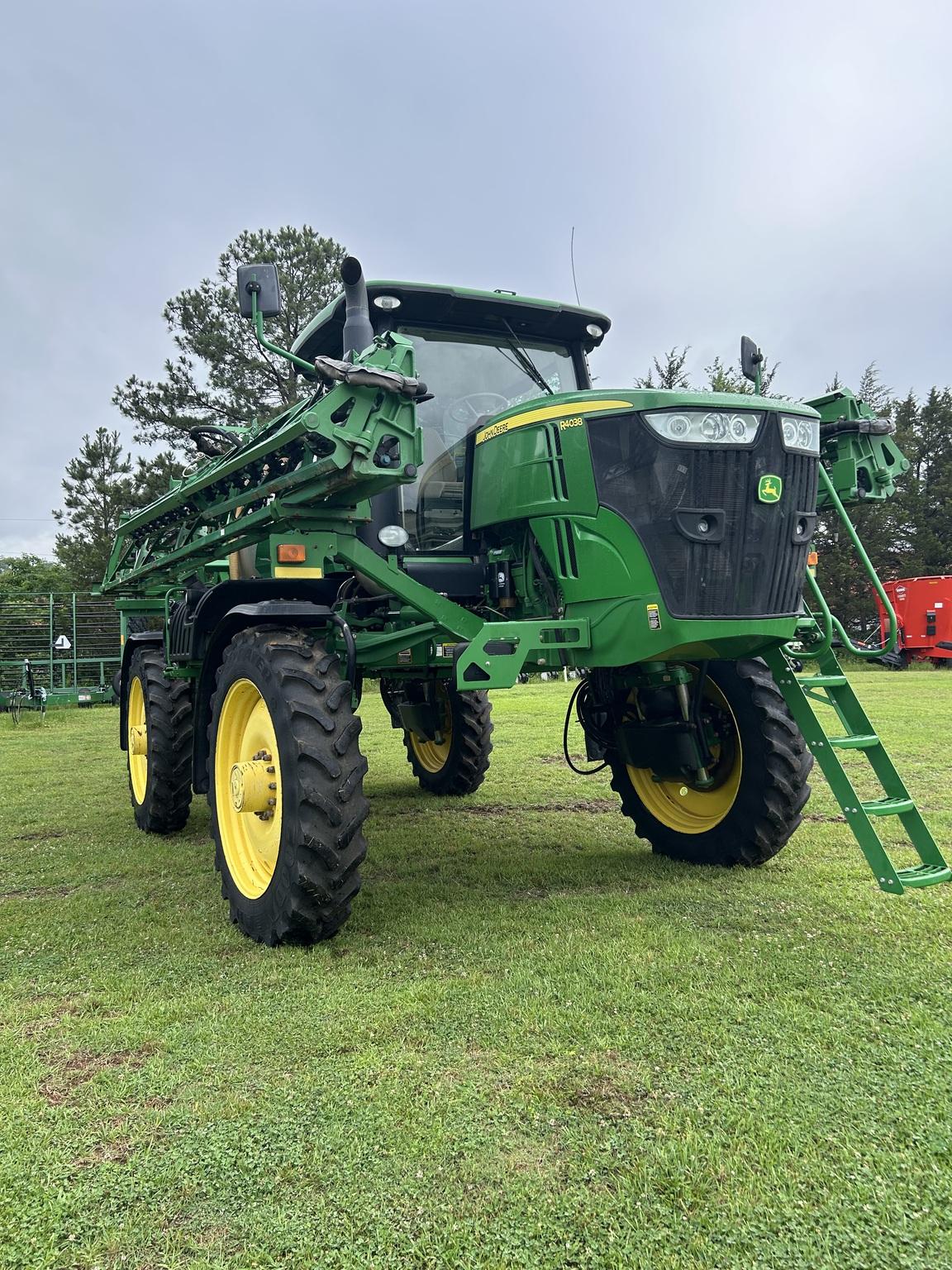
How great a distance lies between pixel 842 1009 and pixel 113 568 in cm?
634

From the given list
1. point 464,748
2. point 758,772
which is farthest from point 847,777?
point 464,748

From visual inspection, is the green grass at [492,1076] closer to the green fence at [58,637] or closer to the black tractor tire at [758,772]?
the black tractor tire at [758,772]

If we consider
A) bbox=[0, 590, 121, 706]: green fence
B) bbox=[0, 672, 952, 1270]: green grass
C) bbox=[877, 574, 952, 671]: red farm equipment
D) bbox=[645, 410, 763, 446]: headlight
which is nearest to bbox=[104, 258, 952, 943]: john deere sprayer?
bbox=[645, 410, 763, 446]: headlight

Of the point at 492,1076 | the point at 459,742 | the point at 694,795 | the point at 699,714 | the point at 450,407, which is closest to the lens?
the point at 492,1076

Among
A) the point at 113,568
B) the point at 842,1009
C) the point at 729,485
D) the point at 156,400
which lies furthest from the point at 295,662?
the point at 156,400

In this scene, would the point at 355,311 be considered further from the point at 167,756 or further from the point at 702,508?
the point at 167,756

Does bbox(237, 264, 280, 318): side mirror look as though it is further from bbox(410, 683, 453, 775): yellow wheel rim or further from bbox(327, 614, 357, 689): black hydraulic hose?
bbox(410, 683, 453, 775): yellow wheel rim

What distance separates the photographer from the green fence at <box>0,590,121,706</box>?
19.8 m

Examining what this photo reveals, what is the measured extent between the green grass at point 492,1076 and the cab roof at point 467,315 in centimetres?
286

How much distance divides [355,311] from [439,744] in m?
4.08

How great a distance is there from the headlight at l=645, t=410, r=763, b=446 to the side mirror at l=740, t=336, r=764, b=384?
993mm

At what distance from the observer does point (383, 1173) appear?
196 cm

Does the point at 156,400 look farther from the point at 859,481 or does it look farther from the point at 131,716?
the point at 859,481

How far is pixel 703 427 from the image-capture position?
343cm
